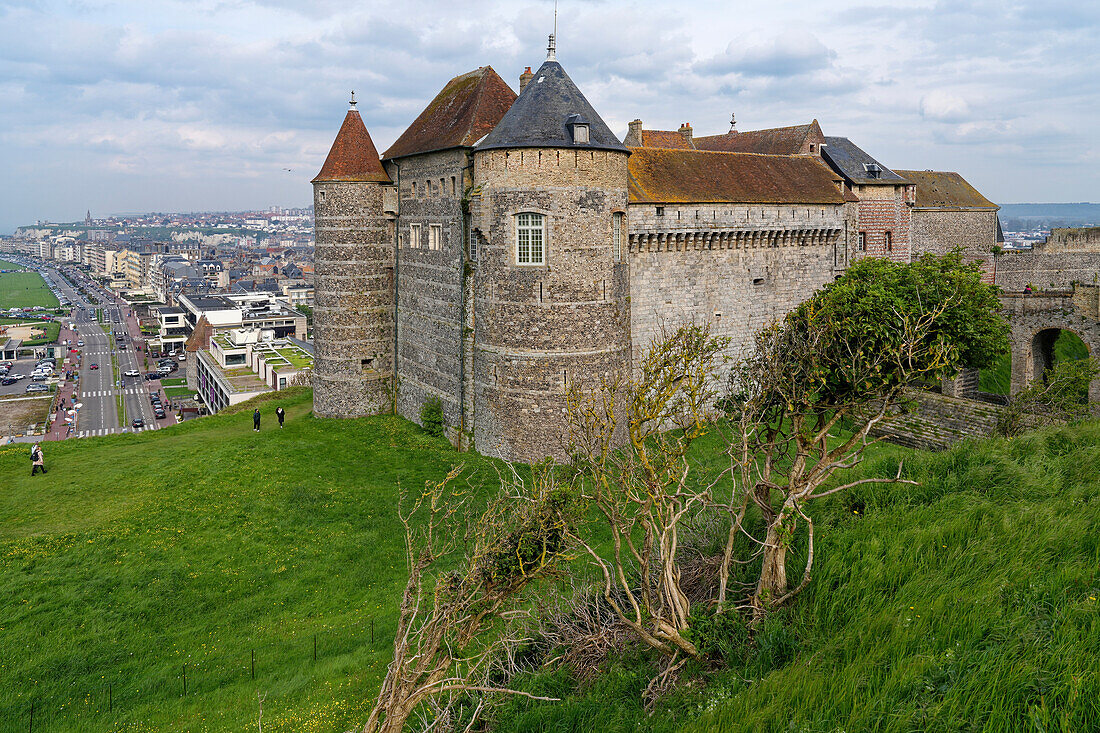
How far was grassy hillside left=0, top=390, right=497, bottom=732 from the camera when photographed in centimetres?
1455

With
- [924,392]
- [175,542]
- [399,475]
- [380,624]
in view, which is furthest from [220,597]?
[924,392]

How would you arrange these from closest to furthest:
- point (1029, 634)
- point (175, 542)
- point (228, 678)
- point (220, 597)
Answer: point (1029, 634)
point (228, 678)
point (220, 597)
point (175, 542)

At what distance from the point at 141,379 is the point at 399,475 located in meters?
104

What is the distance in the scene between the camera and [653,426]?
10.8 metres

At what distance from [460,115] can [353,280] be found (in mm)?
9181

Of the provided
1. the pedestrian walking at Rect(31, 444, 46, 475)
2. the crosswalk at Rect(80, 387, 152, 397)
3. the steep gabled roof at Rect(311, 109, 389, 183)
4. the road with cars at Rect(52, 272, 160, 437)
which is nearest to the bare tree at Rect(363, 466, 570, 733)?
the pedestrian walking at Rect(31, 444, 46, 475)

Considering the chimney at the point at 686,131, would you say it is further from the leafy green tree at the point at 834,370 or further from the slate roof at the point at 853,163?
the leafy green tree at the point at 834,370

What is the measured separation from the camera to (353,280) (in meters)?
33.8

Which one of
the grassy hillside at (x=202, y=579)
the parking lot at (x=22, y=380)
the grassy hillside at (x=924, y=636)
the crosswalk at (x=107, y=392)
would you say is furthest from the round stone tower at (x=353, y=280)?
the parking lot at (x=22, y=380)

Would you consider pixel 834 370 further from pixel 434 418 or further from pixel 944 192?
pixel 944 192

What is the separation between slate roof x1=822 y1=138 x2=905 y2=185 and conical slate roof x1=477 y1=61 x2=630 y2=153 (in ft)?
55.5

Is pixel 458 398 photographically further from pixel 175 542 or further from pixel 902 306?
pixel 902 306

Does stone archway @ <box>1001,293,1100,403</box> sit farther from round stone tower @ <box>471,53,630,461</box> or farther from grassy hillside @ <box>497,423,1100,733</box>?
grassy hillside @ <box>497,423,1100,733</box>

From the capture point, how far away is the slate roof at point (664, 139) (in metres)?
39.4
